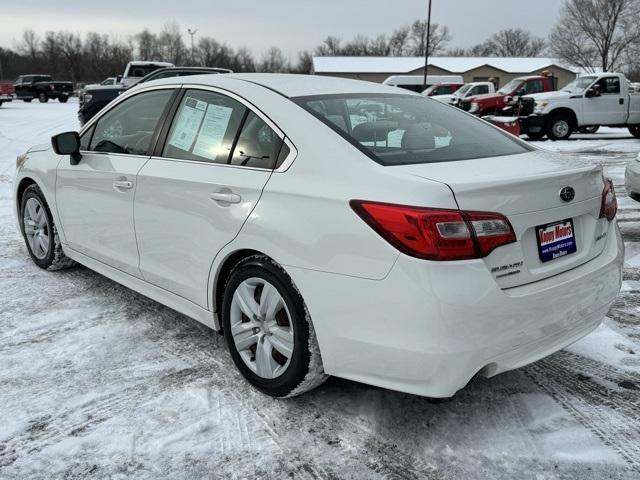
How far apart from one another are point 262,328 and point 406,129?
1239 mm

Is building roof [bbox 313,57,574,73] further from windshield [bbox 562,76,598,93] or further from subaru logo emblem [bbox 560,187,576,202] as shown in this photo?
subaru logo emblem [bbox 560,187,576,202]

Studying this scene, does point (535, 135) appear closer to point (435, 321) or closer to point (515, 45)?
point (435, 321)

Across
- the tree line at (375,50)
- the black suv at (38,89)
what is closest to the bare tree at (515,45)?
the tree line at (375,50)

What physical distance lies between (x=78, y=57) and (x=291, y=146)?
101750 millimetres

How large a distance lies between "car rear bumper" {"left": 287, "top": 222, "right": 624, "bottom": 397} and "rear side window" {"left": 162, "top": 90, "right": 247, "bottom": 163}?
92 centimetres

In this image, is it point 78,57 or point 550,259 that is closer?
point 550,259

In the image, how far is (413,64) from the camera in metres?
65.4

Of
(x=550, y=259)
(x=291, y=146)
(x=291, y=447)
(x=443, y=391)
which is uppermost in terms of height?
(x=291, y=146)

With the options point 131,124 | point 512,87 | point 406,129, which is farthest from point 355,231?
point 512,87

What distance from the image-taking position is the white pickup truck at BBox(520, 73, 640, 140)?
16.6 m

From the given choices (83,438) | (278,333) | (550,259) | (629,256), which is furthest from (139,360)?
(629,256)

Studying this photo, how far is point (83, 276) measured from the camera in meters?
4.77

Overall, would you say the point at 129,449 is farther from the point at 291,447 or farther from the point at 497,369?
the point at 497,369

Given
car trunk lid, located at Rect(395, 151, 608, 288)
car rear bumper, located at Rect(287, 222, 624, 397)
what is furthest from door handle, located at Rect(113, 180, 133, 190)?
car trunk lid, located at Rect(395, 151, 608, 288)
